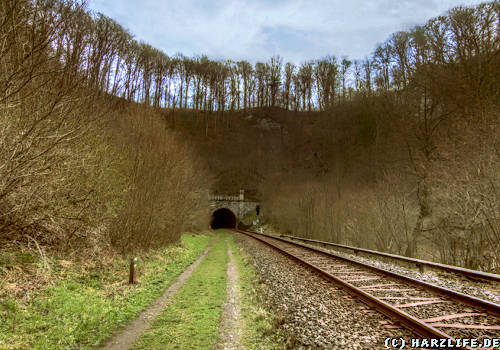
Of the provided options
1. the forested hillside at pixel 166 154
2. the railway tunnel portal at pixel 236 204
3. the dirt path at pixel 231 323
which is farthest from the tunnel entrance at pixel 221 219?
the dirt path at pixel 231 323

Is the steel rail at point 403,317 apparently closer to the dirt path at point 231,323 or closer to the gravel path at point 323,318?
the gravel path at point 323,318

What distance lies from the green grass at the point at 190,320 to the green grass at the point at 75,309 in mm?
682

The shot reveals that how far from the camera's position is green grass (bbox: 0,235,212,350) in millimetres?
4410

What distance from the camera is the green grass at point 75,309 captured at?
4.41 meters

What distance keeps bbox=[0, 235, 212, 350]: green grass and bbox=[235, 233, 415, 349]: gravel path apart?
306 centimetres

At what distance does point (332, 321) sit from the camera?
16.1 ft

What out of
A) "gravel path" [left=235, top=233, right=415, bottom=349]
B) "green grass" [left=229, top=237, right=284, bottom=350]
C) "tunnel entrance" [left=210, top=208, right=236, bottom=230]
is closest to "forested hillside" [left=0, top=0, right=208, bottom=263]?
"green grass" [left=229, top=237, right=284, bottom=350]

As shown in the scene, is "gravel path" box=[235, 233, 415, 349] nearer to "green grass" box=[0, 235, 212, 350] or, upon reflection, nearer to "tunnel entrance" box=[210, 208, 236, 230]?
"green grass" box=[0, 235, 212, 350]

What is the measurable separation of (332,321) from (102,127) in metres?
8.88

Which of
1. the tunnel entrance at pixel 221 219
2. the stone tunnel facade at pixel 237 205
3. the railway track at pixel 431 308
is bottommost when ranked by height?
the tunnel entrance at pixel 221 219

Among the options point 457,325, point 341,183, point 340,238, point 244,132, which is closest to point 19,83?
point 457,325

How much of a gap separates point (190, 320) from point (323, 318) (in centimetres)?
250

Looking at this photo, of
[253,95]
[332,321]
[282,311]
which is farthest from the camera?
[253,95]

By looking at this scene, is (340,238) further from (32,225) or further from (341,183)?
(32,225)
